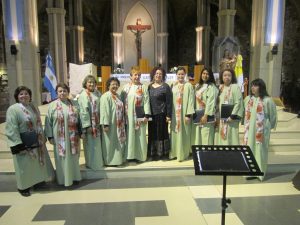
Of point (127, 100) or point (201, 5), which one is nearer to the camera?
point (127, 100)

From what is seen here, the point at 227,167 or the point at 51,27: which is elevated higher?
the point at 51,27

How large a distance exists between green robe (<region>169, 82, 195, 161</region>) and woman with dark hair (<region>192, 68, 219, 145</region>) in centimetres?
14

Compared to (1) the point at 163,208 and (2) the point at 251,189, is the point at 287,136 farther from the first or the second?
(1) the point at 163,208

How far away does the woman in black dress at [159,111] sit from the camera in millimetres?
4941

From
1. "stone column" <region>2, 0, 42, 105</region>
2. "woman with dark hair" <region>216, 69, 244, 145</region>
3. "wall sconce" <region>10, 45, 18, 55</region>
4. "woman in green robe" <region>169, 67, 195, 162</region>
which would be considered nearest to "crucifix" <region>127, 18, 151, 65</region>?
"stone column" <region>2, 0, 42, 105</region>

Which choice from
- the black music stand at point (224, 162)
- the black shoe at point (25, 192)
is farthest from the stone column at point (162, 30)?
the black music stand at point (224, 162)

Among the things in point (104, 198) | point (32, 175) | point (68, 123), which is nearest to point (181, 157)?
point (104, 198)

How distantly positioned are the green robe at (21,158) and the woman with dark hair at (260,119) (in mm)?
3036

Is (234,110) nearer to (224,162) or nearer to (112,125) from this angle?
(112,125)

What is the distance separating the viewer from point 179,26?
66.7 feet

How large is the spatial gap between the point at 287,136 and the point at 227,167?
184 inches

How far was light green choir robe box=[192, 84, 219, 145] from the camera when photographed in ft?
16.0

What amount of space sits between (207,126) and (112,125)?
1.54m

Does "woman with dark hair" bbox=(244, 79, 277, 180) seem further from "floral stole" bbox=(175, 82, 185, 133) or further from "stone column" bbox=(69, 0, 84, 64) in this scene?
"stone column" bbox=(69, 0, 84, 64)
